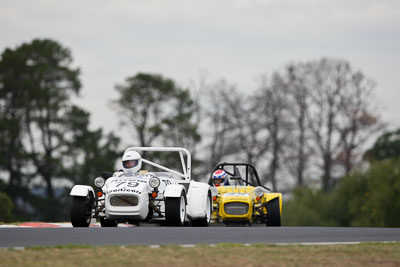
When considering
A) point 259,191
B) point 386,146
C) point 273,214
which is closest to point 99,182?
point 259,191

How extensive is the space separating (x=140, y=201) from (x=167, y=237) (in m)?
5.02

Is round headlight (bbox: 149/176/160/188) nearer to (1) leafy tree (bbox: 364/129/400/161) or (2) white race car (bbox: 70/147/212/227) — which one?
(2) white race car (bbox: 70/147/212/227)

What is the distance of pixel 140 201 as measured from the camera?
1959 centimetres

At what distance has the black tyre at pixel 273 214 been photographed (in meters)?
24.1

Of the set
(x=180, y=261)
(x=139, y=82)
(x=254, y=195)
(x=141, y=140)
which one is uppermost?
(x=139, y=82)

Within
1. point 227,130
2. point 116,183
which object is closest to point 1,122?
point 227,130

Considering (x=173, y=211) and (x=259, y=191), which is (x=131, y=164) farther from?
(x=259, y=191)

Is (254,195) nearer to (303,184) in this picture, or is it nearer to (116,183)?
(116,183)

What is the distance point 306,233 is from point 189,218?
468 cm

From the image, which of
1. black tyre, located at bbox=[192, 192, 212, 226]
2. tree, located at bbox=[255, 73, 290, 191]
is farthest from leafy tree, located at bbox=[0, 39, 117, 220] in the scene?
black tyre, located at bbox=[192, 192, 212, 226]

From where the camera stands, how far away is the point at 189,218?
21.1 meters

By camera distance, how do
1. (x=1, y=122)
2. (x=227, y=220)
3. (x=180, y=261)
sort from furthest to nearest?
(x=1, y=122) → (x=227, y=220) → (x=180, y=261)

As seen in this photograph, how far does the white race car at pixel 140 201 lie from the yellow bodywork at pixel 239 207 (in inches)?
119

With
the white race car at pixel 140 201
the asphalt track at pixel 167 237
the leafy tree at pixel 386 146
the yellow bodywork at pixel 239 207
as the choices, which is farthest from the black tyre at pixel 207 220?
the leafy tree at pixel 386 146
